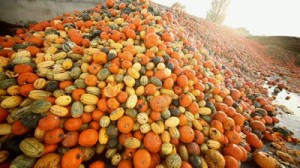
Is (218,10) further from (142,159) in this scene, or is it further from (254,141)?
(142,159)

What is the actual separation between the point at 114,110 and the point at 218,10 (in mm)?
29756

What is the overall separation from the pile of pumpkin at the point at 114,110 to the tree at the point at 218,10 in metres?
27.5

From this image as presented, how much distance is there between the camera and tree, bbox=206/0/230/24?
26.5 metres

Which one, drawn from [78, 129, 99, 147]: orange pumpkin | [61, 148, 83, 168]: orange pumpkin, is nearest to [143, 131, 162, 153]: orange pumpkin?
[78, 129, 99, 147]: orange pumpkin

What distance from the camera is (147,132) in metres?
2.40

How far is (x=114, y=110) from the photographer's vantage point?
2.44 metres

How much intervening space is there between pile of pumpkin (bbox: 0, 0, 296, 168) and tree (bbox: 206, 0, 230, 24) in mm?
27489

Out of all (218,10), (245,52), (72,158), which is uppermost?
(218,10)

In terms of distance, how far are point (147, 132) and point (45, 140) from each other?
1.33 metres

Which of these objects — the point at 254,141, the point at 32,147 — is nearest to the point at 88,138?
the point at 32,147

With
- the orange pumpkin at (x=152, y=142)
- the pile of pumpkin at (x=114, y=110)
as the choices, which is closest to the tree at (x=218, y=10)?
the pile of pumpkin at (x=114, y=110)

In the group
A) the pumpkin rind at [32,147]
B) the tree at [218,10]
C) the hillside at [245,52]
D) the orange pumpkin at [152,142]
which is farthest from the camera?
the tree at [218,10]

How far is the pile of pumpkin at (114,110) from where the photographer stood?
215 centimetres

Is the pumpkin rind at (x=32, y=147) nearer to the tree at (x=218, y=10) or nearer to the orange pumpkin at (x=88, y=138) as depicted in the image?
the orange pumpkin at (x=88, y=138)
